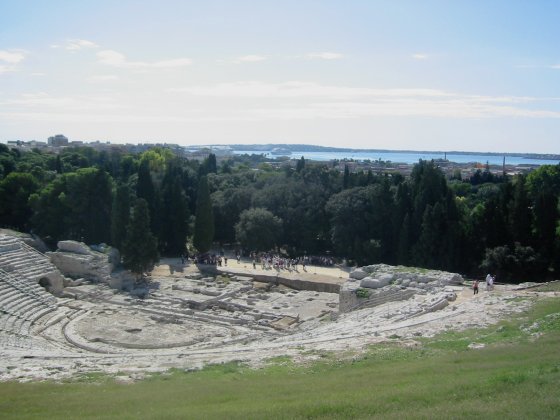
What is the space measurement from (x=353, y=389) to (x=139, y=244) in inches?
1032

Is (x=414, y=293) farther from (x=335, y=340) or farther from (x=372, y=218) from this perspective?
(x=372, y=218)

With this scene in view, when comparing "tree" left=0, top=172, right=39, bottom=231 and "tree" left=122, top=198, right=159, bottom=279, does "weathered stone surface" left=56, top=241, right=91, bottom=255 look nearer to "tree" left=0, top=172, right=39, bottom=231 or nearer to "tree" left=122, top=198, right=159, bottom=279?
"tree" left=122, top=198, right=159, bottom=279

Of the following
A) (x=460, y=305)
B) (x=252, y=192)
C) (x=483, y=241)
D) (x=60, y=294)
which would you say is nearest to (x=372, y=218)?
(x=483, y=241)

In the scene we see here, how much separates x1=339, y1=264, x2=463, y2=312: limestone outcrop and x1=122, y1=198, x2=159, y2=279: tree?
13.7 m

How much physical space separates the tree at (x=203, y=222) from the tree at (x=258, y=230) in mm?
2695

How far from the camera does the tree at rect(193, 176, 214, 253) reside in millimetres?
43438

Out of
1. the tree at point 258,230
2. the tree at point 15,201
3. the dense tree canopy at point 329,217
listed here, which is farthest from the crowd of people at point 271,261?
the tree at point 15,201

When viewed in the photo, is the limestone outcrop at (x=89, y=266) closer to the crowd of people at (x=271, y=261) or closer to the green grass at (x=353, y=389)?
the crowd of people at (x=271, y=261)

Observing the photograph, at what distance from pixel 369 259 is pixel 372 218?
336 centimetres

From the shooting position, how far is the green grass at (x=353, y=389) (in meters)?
9.50

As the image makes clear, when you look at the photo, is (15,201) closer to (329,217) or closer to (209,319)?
(209,319)

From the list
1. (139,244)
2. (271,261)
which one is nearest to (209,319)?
(139,244)

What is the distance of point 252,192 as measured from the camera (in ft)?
167

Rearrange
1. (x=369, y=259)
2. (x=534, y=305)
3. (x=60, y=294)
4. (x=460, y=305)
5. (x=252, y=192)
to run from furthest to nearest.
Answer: (x=252, y=192)
(x=369, y=259)
(x=60, y=294)
(x=460, y=305)
(x=534, y=305)
